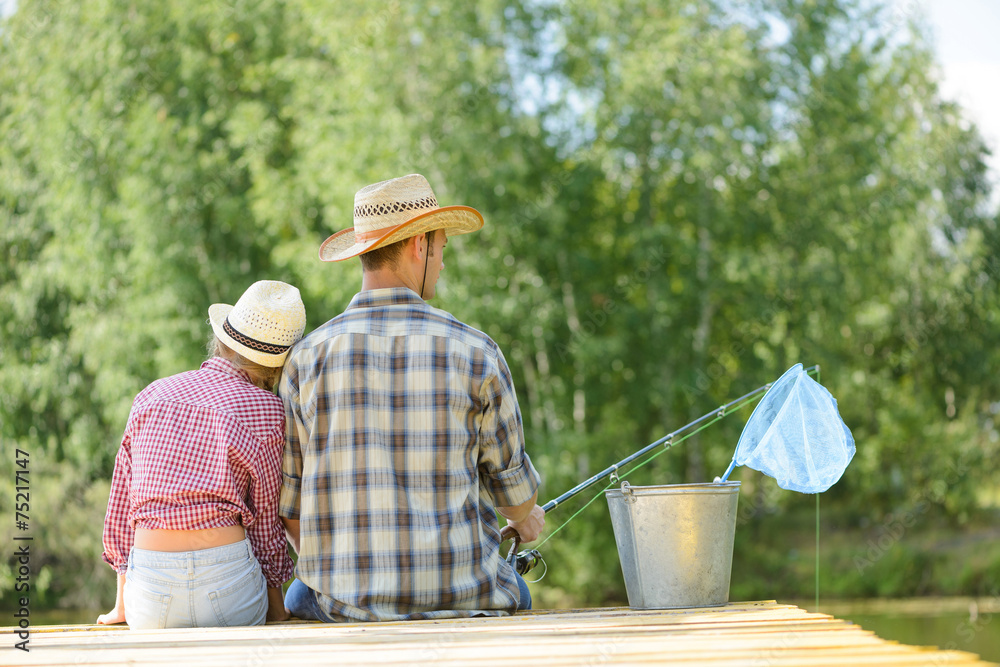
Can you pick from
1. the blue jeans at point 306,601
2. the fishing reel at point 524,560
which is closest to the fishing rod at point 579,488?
the fishing reel at point 524,560

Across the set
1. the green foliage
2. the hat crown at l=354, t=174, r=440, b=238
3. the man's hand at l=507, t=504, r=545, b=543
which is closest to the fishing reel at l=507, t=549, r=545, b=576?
the man's hand at l=507, t=504, r=545, b=543

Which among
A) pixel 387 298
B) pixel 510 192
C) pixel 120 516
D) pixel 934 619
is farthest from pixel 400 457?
pixel 934 619

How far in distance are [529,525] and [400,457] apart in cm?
40

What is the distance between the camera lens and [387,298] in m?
2.36

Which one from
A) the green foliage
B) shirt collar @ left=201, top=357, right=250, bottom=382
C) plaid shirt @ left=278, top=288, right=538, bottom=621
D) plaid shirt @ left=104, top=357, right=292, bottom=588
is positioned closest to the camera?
plaid shirt @ left=278, top=288, right=538, bottom=621

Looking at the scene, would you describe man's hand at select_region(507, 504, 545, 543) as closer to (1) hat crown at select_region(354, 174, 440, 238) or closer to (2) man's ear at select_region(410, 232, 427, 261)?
(2) man's ear at select_region(410, 232, 427, 261)

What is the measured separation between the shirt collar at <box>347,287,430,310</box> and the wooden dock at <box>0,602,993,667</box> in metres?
0.71

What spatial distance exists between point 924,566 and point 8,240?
468 inches

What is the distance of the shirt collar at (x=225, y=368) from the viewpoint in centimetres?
258

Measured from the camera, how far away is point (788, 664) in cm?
164

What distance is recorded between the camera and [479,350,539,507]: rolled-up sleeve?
233 cm

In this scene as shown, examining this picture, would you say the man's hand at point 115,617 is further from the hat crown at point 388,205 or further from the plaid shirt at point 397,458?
the hat crown at point 388,205

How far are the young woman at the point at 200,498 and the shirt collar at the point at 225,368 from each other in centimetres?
4

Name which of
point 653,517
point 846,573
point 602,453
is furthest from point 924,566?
point 653,517
